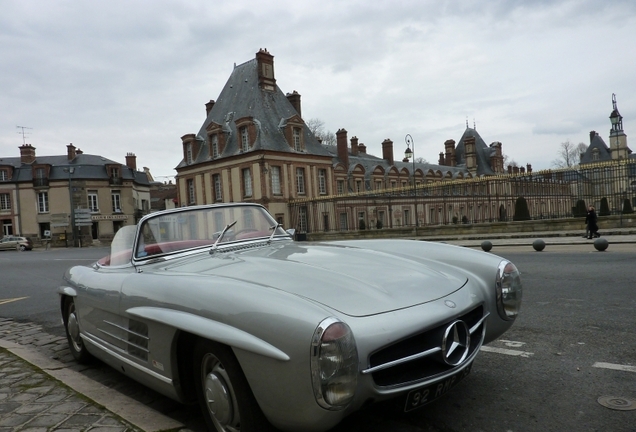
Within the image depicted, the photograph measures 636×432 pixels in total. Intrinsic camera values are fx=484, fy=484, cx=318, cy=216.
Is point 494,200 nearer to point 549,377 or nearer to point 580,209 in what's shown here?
point 580,209

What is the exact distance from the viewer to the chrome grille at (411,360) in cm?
210

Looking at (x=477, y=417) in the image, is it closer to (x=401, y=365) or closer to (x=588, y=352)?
(x=401, y=365)

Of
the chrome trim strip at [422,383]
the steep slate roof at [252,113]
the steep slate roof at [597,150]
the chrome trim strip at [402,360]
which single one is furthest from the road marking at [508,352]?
the steep slate roof at [597,150]

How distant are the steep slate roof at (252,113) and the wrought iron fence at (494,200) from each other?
10775 millimetres

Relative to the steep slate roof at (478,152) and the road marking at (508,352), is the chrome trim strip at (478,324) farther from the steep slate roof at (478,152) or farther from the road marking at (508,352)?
the steep slate roof at (478,152)

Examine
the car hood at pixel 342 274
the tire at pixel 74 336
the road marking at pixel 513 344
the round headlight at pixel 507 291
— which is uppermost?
the car hood at pixel 342 274

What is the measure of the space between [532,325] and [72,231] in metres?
53.7

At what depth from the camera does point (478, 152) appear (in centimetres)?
7581

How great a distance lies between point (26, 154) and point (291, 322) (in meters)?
62.7

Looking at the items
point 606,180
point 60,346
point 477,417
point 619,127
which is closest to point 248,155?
point 606,180

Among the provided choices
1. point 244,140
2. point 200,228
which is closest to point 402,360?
point 200,228

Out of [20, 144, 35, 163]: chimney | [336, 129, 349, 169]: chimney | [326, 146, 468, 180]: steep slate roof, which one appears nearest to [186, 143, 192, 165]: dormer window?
[326, 146, 468, 180]: steep slate roof

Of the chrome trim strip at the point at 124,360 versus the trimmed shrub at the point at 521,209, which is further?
the trimmed shrub at the point at 521,209

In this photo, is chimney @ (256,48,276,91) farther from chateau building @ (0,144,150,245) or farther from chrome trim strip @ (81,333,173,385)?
chrome trim strip @ (81,333,173,385)
